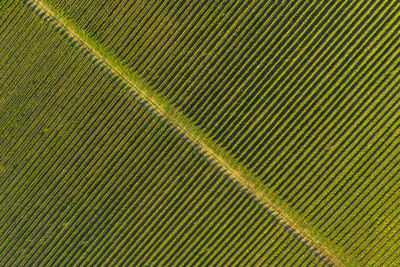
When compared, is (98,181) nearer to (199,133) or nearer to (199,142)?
(199,142)

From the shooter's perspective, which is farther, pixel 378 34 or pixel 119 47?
pixel 119 47

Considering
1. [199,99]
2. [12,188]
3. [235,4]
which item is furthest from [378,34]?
[12,188]

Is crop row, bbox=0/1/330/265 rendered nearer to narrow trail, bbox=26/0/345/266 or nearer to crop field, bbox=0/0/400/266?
crop field, bbox=0/0/400/266

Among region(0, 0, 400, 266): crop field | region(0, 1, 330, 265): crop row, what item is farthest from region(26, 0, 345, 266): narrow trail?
region(0, 1, 330, 265): crop row

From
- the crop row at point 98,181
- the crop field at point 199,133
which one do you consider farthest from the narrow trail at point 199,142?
the crop row at point 98,181

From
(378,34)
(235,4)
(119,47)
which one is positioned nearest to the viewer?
(378,34)

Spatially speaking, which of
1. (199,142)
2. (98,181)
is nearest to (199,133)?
(199,142)

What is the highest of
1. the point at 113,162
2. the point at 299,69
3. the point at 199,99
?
the point at 299,69

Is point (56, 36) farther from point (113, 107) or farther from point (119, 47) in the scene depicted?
point (113, 107)

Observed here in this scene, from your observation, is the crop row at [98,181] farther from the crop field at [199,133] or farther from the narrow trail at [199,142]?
the narrow trail at [199,142]
